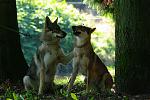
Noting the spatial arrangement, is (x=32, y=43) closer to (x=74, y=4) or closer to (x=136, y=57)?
(x=74, y=4)

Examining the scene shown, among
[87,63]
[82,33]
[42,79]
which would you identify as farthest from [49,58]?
[82,33]

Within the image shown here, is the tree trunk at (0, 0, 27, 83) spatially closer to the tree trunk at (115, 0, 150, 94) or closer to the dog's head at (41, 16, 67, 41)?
the dog's head at (41, 16, 67, 41)

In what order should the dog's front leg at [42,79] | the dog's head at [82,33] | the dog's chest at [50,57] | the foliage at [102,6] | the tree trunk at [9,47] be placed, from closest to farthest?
1. the dog's head at [82,33]
2. the dog's chest at [50,57]
3. the dog's front leg at [42,79]
4. the tree trunk at [9,47]
5. the foliage at [102,6]

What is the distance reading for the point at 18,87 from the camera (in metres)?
8.84

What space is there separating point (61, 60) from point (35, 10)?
1104 cm

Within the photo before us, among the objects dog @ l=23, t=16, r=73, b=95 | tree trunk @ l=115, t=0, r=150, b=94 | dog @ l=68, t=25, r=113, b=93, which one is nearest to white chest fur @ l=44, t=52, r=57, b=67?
dog @ l=23, t=16, r=73, b=95

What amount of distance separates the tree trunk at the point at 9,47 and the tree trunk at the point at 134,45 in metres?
2.57

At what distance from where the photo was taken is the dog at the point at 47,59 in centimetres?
748

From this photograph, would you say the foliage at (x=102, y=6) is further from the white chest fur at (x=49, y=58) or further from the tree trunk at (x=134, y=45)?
the white chest fur at (x=49, y=58)

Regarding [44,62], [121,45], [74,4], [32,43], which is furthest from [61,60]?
[74,4]

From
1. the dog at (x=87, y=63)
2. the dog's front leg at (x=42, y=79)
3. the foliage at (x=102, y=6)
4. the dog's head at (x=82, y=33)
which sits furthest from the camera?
the foliage at (x=102, y=6)

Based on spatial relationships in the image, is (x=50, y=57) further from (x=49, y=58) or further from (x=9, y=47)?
(x=9, y=47)

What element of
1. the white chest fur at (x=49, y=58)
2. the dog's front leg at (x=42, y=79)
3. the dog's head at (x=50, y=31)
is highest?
the dog's head at (x=50, y=31)

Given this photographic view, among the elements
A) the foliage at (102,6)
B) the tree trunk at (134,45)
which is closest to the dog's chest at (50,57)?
the tree trunk at (134,45)
